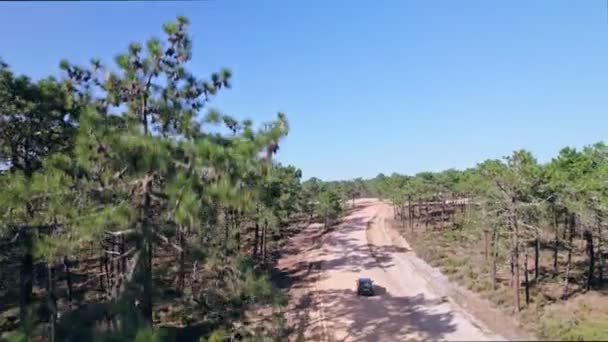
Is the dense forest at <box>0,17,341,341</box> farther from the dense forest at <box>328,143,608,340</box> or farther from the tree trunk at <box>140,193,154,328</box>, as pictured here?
the dense forest at <box>328,143,608,340</box>

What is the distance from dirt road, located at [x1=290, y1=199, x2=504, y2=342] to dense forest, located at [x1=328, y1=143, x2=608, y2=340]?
126cm

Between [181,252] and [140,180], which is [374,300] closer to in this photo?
[181,252]

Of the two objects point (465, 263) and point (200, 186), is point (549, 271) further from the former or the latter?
point (200, 186)

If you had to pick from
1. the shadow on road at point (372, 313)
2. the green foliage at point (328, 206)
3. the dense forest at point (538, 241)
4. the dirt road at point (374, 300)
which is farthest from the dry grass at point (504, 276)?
the green foliage at point (328, 206)

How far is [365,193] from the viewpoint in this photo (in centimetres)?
11638

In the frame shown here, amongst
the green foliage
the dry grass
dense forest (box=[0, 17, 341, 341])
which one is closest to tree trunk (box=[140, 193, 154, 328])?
dense forest (box=[0, 17, 341, 341])

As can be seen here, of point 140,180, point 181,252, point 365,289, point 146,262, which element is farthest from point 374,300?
point 140,180

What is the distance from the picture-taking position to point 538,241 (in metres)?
24.5

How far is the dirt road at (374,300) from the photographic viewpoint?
24.9 feet

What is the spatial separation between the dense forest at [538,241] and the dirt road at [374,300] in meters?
1.26

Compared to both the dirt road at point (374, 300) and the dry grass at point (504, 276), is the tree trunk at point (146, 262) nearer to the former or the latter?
the dirt road at point (374, 300)

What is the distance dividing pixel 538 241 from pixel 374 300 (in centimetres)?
923

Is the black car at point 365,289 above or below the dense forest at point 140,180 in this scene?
below

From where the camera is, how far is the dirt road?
24.9ft
